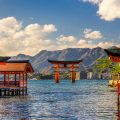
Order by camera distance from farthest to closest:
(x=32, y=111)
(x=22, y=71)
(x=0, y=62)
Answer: (x=22, y=71) < (x=0, y=62) < (x=32, y=111)

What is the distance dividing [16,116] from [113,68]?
81563mm

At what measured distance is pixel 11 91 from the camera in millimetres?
73938

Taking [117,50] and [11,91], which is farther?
[11,91]

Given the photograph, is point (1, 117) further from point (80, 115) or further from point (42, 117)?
point (80, 115)

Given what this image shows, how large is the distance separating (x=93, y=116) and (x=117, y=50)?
988cm

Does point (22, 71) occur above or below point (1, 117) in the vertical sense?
above

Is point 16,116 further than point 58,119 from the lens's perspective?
Yes

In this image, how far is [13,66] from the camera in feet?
237

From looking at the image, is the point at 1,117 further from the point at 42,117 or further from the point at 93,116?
the point at 93,116

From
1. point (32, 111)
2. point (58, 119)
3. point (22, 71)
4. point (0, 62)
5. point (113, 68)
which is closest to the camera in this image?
point (58, 119)

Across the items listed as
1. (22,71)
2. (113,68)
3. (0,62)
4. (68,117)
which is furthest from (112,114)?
(113,68)

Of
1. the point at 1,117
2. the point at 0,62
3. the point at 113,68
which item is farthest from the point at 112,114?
the point at 113,68

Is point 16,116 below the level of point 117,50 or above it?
below

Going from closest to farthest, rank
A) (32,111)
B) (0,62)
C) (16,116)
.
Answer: (16,116) < (32,111) < (0,62)
